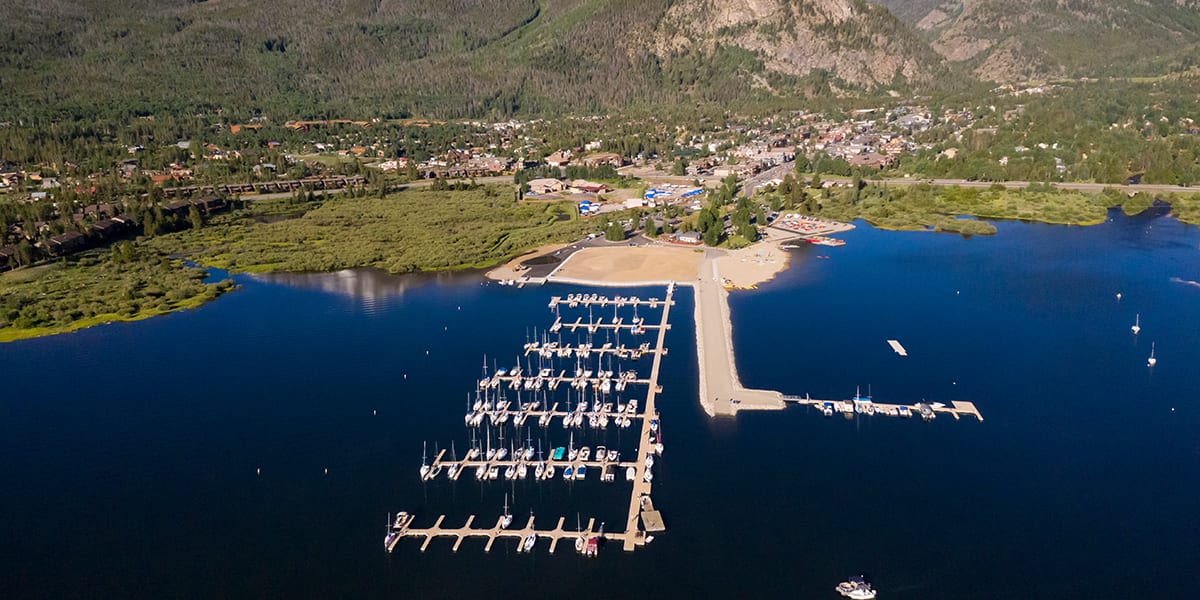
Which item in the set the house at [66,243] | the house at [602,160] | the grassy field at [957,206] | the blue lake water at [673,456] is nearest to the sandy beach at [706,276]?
the blue lake water at [673,456]

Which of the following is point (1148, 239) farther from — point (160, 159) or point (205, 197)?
point (160, 159)

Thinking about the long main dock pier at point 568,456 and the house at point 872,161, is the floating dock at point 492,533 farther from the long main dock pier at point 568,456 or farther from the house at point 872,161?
the house at point 872,161

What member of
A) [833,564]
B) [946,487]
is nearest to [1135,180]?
[946,487]

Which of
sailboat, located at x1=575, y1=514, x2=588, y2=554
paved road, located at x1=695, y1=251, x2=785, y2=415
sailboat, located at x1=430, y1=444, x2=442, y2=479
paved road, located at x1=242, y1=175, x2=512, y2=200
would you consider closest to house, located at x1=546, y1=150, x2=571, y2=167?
paved road, located at x1=242, y1=175, x2=512, y2=200

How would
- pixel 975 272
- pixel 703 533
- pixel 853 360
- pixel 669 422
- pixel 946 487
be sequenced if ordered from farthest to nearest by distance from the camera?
1. pixel 975 272
2. pixel 853 360
3. pixel 669 422
4. pixel 946 487
5. pixel 703 533

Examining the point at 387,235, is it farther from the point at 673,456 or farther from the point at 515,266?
the point at 673,456

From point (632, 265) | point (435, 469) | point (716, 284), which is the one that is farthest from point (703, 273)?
point (435, 469)

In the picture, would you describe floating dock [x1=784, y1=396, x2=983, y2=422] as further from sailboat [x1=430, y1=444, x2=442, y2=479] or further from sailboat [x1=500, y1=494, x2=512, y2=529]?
sailboat [x1=430, y1=444, x2=442, y2=479]
